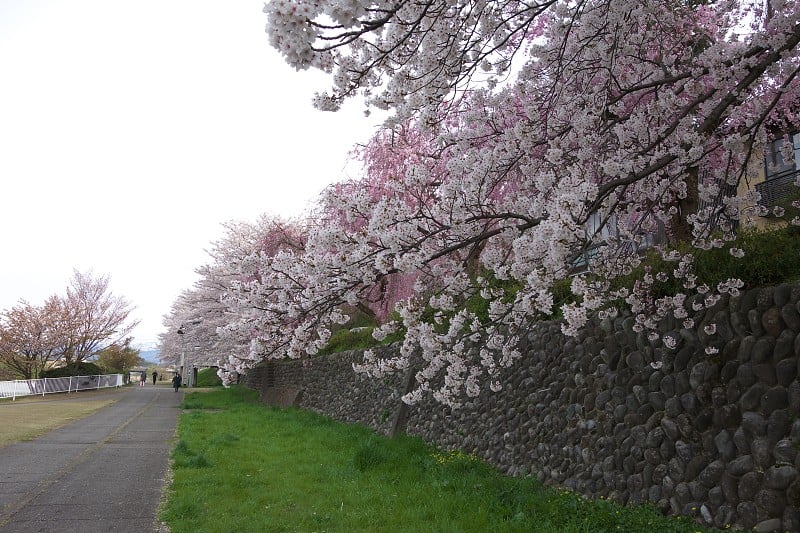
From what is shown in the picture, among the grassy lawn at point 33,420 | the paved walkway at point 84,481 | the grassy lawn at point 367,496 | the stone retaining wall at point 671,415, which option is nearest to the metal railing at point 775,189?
the stone retaining wall at point 671,415

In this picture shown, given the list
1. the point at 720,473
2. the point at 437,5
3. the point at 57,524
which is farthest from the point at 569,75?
the point at 57,524

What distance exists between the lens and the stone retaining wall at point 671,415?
4.09 metres

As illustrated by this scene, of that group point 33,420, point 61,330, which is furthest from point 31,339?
point 33,420

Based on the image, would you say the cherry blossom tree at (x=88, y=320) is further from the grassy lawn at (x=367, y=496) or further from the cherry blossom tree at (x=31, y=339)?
the grassy lawn at (x=367, y=496)

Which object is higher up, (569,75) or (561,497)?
(569,75)

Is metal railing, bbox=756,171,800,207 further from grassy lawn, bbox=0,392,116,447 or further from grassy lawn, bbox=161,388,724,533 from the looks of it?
grassy lawn, bbox=0,392,116,447

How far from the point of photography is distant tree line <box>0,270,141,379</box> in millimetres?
31594

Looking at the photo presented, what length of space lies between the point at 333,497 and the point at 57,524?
2.69m

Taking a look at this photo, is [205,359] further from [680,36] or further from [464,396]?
[680,36]

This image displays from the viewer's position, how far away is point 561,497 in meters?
5.56

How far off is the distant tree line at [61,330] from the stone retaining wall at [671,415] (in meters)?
32.7

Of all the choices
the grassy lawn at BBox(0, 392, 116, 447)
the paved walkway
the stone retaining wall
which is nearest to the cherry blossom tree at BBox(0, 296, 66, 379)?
the grassy lawn at BBox(0, 392, 116, 447)

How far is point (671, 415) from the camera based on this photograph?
500cm

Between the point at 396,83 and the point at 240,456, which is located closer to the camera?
the point at 396,83
